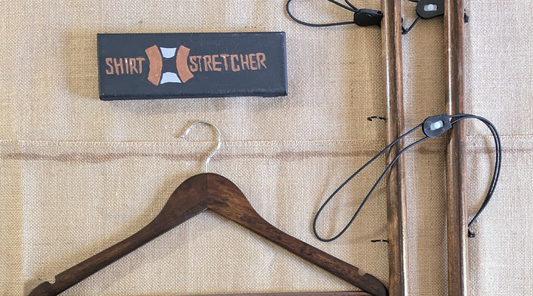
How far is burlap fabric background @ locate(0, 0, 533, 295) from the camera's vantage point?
75cm

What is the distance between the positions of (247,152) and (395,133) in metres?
0.26

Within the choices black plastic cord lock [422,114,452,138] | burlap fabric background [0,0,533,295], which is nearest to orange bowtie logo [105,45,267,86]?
burlap fabric background [0,0,533,295]

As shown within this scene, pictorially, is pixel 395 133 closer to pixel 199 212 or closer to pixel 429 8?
pixel 429 8

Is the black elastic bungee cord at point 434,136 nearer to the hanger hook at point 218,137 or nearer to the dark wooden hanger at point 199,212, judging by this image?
the dark wooden hanger at point 199,212

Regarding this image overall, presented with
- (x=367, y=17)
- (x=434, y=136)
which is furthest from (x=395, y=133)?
(x=367, y=17)

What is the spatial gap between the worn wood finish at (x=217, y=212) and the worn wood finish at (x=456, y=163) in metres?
0.13

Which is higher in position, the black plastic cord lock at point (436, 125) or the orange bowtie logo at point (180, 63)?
the orange bowtie logo at point (180, 63)

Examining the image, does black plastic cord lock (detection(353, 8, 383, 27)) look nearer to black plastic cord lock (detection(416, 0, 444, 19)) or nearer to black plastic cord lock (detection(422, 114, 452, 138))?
black plastic cord lock (detection(416, 0, 444, 19))

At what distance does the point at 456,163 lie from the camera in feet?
2.39

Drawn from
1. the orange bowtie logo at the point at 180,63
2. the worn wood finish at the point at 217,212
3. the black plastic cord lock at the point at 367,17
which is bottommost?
the worn wood finish at the point at 217,212

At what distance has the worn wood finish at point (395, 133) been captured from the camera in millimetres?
725

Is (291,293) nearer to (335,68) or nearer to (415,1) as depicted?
(335,68)

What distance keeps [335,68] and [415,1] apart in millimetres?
184

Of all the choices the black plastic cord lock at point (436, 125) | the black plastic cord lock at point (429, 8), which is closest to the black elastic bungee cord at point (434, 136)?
the black plastic cord lock at point (436, 125)
